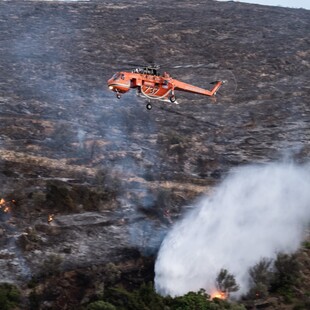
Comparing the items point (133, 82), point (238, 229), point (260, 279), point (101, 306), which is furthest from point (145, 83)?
point (101, 306)

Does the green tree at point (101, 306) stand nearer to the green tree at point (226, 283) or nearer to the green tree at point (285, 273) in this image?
the green tree at point (226, 283)

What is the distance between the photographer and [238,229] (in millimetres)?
25125

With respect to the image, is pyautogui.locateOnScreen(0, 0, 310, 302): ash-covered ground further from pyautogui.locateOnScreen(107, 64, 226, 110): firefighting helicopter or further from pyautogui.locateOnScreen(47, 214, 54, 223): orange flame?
pyautogui.locateOnScreen(107, 64, 226, 110): firefighting helicopter

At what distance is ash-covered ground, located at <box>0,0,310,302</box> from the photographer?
23.4m

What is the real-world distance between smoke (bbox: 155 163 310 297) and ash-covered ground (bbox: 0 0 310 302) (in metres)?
1.01

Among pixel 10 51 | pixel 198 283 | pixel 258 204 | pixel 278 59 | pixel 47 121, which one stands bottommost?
pixel 198 283

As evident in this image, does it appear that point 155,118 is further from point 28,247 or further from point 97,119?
point 28,247

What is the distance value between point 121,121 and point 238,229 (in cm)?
1191

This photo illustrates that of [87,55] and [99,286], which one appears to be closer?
[99,286]

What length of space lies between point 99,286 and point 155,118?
16.2 m

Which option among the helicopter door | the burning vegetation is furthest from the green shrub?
the helicopter door

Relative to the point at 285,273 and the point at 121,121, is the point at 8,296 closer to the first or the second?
the point at 285,273

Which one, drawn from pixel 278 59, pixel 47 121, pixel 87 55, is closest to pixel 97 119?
pixel 47 121

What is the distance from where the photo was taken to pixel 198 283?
21656 mm
